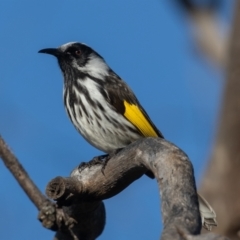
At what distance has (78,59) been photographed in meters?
6.54

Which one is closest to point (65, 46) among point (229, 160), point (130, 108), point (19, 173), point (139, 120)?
point (130, 108)

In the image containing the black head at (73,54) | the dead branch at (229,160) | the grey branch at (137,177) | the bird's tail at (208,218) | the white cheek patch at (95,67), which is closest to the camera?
the grey branch at (137,177)

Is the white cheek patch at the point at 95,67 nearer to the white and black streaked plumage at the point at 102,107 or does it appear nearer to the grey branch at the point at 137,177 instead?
the white and black streaked plumage at the point at 102,107

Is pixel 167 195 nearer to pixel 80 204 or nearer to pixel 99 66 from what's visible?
pixel 80 204

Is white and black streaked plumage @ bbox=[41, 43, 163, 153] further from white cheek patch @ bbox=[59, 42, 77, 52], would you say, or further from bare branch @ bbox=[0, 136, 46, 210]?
bare branch @ bbox=[0, 136, 46, 210]

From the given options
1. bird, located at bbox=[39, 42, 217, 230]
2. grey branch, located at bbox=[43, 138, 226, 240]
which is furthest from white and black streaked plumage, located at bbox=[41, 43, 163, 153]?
grey branch, located at bbox=[43, 138, 226, 240]

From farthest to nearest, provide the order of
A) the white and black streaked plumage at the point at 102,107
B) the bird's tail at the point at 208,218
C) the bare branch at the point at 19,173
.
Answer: the white and black streaked plumage at the point at 102,107, the bird's tail at the point at 208,218, the bare branch at the point at 19,173

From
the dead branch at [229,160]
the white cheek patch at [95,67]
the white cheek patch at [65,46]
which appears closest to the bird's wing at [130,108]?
the white cheek patch at [95,67]

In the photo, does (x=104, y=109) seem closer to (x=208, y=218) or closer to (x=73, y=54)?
(x=73, y=54)

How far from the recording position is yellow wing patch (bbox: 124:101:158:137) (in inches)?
225

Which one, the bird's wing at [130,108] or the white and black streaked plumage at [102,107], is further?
the bird's wing at [130,108]

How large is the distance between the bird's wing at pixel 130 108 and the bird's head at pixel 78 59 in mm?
296

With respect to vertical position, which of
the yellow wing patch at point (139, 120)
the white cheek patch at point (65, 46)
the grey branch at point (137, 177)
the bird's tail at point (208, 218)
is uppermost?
the white cheek patch at point (65, 46)

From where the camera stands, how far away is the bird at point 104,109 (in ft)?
18.5
